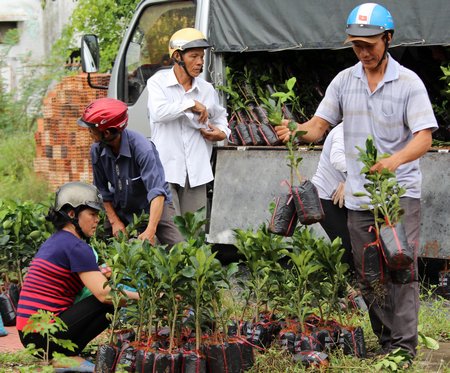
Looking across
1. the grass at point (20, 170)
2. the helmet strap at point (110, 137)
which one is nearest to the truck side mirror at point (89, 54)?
the helmet strap at point (110, 137)

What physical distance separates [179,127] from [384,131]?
2969 millimetres

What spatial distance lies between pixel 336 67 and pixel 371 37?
16.2 ft

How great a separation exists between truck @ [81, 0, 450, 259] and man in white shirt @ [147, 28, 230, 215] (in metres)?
0.96

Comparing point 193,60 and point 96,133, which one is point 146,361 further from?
point 193,60

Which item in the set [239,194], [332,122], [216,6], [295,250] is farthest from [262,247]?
[216,6]

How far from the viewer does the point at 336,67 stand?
11.2m

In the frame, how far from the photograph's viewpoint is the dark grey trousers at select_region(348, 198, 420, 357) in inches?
251

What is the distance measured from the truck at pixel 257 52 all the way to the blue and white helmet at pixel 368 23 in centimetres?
312

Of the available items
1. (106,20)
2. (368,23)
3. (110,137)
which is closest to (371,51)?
(368,23)

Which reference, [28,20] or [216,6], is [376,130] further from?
[28,20]

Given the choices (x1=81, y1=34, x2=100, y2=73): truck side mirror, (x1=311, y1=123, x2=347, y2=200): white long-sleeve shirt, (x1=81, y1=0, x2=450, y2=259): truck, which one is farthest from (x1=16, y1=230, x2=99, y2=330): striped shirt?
(x1=81, y1=34, x2=100, y2=73): truck side mirror

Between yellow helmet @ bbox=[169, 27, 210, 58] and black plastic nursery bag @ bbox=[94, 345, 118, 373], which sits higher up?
yellow helmet @ bbox=[169, 27, 210, 58]

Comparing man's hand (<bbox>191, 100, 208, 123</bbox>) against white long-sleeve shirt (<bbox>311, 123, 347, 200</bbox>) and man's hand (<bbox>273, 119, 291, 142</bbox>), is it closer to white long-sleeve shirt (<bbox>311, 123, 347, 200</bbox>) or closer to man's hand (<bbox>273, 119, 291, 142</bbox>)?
white long-sleeve shirt (<bbox>311, 123, 347, 200</bbox>)

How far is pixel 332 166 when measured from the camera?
8.17 meters
